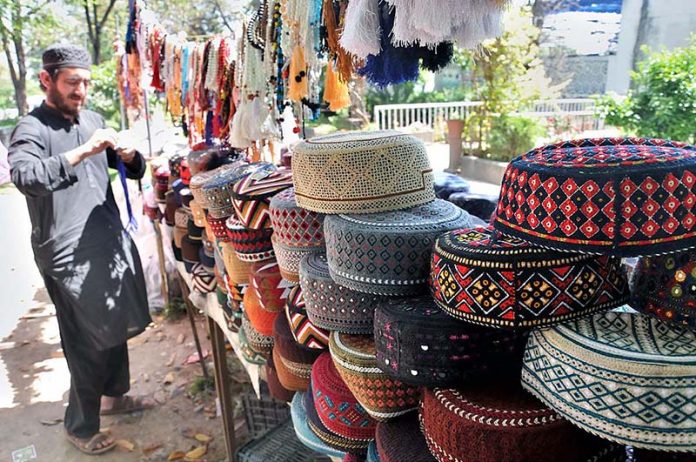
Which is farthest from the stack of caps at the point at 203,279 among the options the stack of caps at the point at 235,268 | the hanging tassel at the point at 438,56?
the hanging tassel at the point at 438,56

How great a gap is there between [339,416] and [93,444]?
230cm

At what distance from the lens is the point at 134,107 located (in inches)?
254

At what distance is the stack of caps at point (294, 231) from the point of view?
154 centimetres

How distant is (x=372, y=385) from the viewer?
1208 millimetres

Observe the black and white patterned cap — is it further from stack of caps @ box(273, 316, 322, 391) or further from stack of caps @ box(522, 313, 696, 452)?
stack of caps @ box(522, 313, 696, 452)

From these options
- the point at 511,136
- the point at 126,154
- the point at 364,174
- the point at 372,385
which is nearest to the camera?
the point at 372,385

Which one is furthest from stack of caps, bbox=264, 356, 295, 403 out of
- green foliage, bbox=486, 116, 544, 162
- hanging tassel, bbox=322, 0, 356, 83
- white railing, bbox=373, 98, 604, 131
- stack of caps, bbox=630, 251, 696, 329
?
white railing, bbox=373, 98, 604, 131

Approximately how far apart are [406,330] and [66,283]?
2.39 metres

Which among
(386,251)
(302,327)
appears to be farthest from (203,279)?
(386,251)

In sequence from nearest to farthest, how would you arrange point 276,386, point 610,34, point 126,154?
point 276,386
point 126,154
point 610,34

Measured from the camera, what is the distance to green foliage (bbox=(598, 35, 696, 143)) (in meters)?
6.88

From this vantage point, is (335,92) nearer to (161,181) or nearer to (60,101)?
(60,101)

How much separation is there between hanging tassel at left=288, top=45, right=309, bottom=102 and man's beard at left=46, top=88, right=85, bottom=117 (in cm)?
137

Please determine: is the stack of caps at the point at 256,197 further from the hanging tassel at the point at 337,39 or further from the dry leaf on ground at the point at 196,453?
the dry leaf on ground at the point at 196,453
